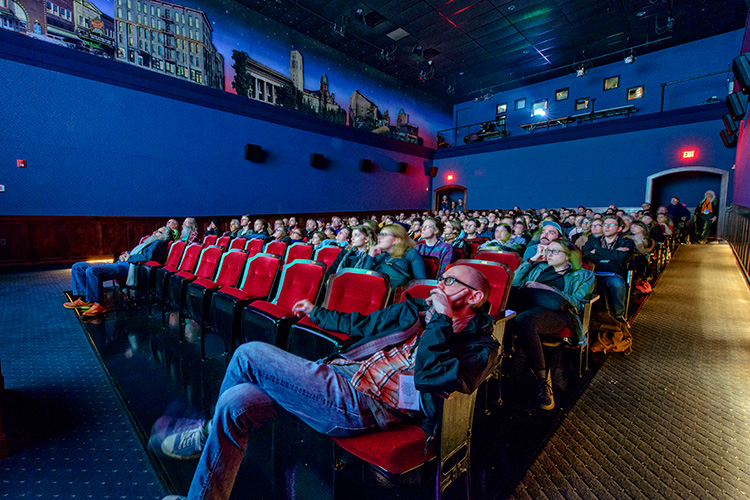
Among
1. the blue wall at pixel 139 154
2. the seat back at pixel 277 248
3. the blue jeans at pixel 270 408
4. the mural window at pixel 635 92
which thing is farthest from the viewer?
the mural window at pixel 635 92

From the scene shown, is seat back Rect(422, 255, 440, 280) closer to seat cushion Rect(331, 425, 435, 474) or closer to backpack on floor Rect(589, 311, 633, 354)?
backpack on floor Rect(589, 311, 633, 354)

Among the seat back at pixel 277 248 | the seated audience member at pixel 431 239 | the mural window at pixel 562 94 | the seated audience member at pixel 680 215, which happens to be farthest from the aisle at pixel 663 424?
the mural window at pixel 562 94

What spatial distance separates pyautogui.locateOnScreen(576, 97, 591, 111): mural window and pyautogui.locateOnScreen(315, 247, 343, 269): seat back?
1246cm

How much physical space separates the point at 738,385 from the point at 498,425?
5.08 feet

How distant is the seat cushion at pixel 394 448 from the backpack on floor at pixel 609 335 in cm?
210

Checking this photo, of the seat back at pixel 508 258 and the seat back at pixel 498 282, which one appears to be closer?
the seat back at pixel 498 282

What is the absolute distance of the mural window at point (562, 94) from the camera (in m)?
12.3

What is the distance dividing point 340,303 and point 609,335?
2.10 metres

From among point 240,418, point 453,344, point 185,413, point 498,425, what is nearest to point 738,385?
point 498,425

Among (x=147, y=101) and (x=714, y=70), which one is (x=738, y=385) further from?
(x=714, y=70)

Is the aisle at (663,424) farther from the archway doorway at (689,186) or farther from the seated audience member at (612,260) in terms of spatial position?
the archway doorway at (689,186)

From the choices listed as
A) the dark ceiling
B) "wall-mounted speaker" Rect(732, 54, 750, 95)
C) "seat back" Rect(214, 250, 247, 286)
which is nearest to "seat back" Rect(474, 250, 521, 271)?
"seat back" Rect(214, 250, 247, 286)

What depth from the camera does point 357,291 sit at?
2053mm

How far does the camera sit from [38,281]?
4973mm
